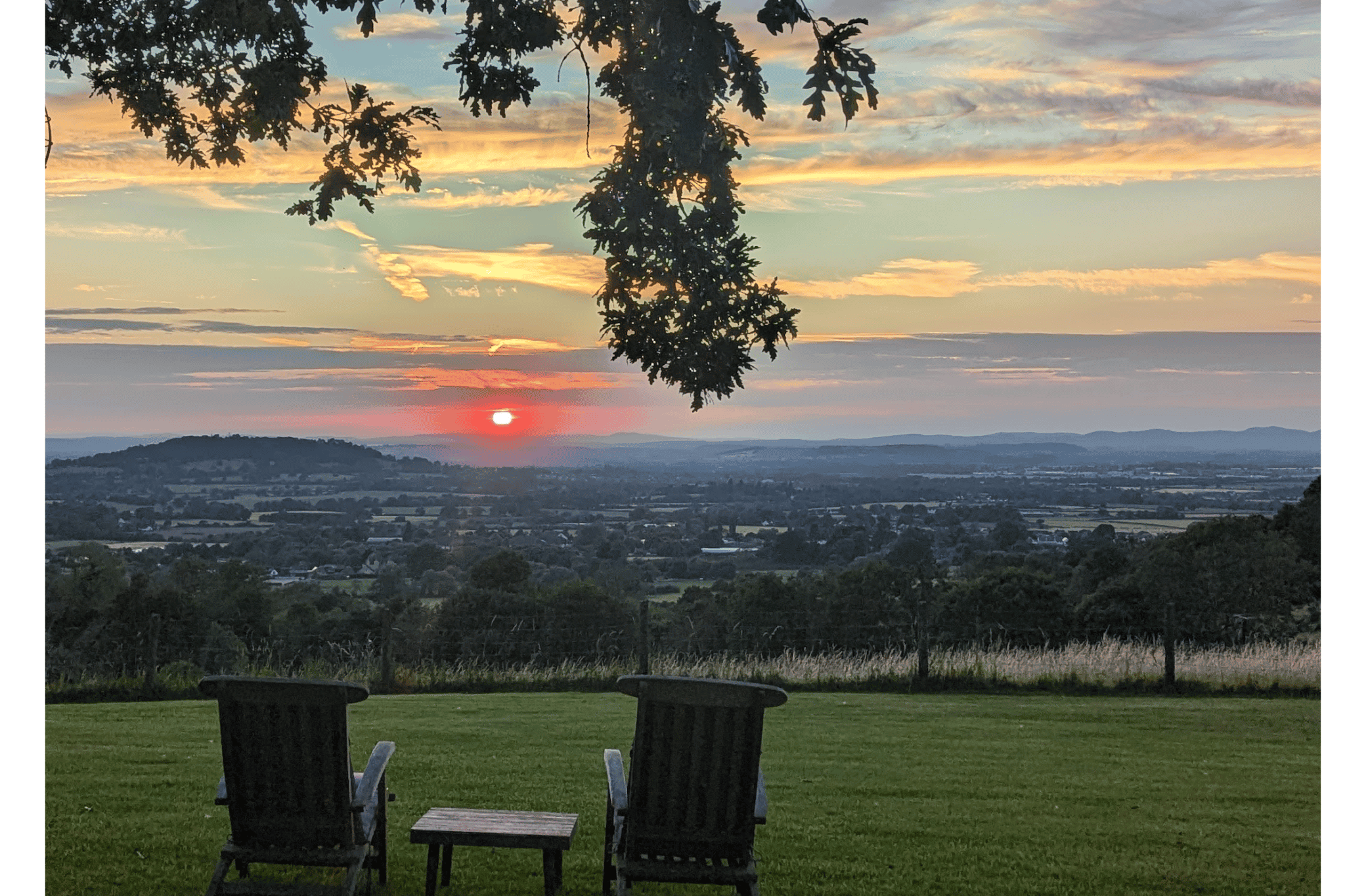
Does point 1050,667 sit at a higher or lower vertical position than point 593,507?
lower

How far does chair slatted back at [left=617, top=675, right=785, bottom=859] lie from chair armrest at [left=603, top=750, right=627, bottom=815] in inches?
3.2

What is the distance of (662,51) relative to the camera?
696 centimetres

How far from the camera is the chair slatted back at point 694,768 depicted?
4500 millimetres

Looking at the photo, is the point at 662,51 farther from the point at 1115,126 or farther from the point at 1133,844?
the point at 1115,126

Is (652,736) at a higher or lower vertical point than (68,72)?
lower

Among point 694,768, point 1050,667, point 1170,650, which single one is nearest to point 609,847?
point 694,768

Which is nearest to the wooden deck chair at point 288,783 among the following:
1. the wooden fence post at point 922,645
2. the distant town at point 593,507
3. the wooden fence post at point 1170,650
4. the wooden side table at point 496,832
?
the wooden side table at point 496,832

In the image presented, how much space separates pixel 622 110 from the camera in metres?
8.48

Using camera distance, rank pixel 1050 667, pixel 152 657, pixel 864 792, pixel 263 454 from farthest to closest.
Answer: pixel 263 454
pixel 1050 667
pixel 152 657
pixel 864 792

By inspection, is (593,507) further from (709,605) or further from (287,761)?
(287,761)

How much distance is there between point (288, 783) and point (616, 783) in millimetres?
1290

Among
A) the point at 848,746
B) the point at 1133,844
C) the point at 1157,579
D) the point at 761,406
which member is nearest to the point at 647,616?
the point at 848,746

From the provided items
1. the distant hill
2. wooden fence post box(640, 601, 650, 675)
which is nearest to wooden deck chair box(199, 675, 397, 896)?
wooden fence post box(640, 601, 650, 675)

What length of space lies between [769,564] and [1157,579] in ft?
27.8
